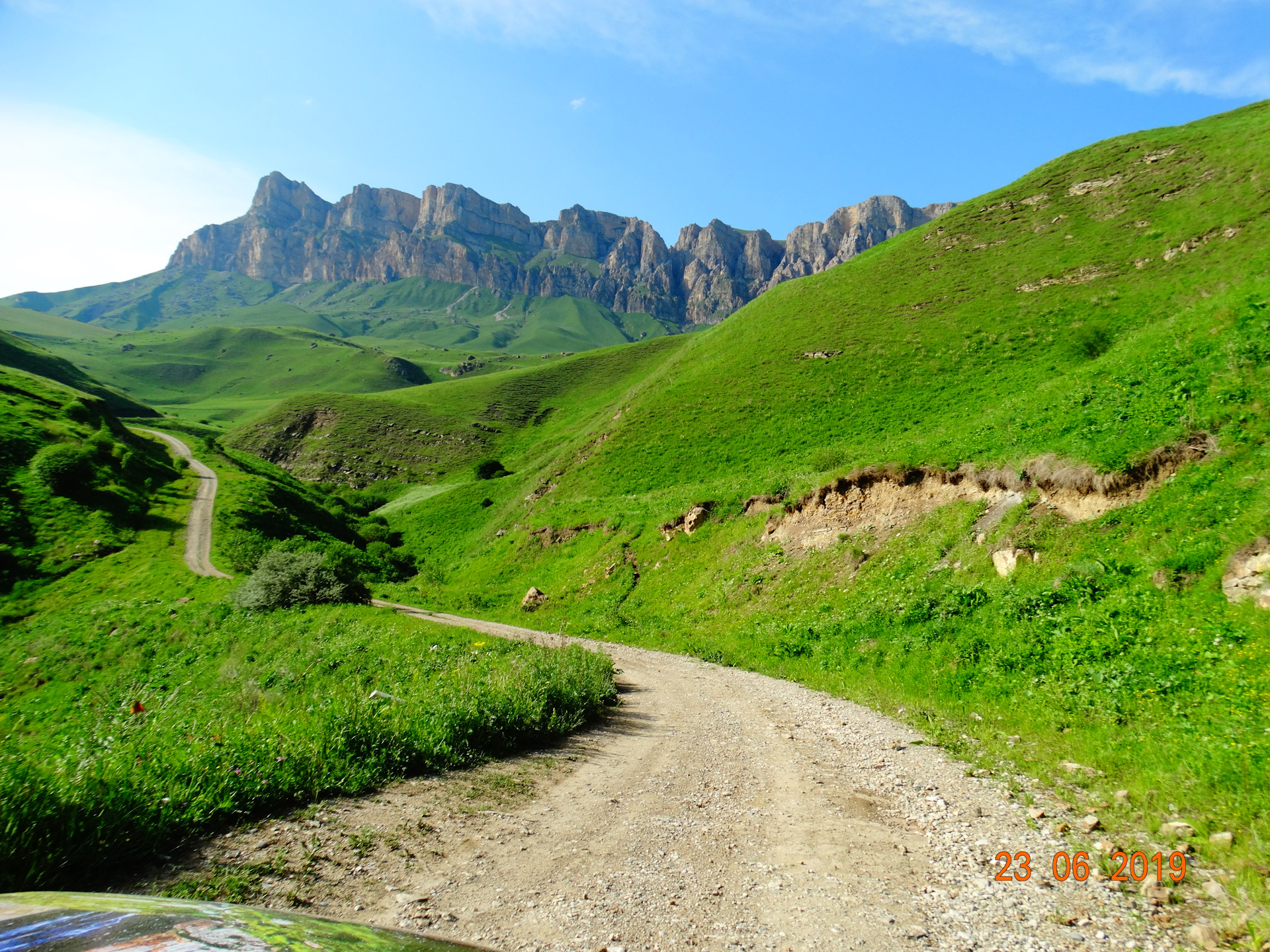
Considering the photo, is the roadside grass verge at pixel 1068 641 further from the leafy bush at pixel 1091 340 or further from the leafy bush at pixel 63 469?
the leafy bush at pixel 63 469

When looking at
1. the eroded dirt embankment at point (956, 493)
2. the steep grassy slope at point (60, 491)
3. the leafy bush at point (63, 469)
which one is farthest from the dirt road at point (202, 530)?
the eroded dirt embankment at point (956, 493)

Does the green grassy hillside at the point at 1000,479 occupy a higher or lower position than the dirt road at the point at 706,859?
higher

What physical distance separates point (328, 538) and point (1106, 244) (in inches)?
2593

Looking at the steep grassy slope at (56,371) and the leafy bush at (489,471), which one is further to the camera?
the steep grassy slope at (56,371)

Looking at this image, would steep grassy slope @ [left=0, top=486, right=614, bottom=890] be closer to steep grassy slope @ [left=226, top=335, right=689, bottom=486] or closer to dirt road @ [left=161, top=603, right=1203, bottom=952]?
dirt road @ [left=161, top=603, right=1203, bottom=952]

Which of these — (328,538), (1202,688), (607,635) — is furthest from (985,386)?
(328,538)

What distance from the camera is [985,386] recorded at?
111 feet

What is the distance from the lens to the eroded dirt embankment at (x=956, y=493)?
12.3 metres

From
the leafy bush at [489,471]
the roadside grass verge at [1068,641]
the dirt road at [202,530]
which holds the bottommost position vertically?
the dirt road at [202,530]

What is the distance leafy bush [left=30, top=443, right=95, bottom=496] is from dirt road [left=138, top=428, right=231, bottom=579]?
6317 millimetres

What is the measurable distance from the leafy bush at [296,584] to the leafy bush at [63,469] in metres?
20.1

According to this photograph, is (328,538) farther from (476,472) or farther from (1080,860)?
(1080,860)

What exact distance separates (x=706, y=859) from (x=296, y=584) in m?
25.7

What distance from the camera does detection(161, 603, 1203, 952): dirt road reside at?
415cm
